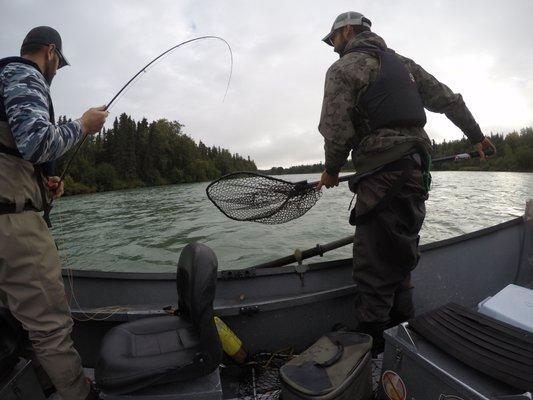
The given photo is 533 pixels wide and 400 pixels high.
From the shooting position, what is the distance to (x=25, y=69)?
76.4 inches

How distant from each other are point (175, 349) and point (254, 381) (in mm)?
863

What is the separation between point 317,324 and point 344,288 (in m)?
0.43

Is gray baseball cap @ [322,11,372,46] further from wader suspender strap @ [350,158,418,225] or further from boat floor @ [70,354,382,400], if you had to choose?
boat floor @ [70,354,382,400]

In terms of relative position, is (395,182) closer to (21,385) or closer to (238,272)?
(238,272)

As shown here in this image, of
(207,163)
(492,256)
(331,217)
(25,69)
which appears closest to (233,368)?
(25,69)

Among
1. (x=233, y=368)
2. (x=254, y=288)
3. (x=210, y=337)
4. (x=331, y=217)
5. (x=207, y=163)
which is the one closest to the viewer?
(x=210, y=337)

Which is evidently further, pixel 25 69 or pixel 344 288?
pixel 344 288

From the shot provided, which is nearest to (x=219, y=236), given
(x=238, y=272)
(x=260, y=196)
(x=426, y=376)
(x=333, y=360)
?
(x=238, y=272)

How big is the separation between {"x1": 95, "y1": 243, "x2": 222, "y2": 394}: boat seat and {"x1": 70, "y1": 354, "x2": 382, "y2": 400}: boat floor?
2.14 feet

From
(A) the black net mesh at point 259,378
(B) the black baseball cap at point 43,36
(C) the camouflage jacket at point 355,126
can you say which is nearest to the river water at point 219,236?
(A) the black net mesh at point 259,378

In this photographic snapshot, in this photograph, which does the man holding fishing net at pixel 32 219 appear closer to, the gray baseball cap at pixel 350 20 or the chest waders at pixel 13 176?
the chest waders at pixel 13 176

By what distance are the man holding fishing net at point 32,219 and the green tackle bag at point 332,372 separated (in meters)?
1.45

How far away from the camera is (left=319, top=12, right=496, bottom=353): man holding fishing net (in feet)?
7.73

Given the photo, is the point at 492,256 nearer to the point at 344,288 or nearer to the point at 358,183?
the point at 344,288
